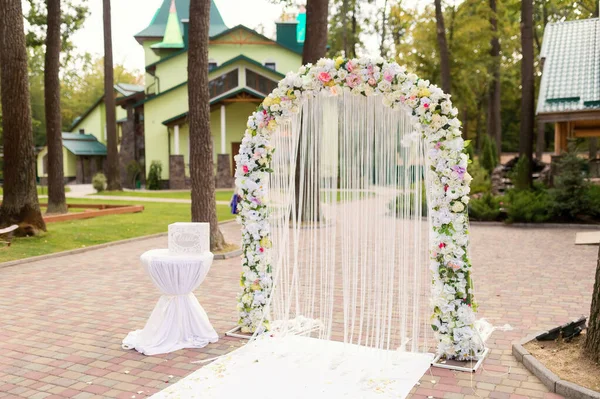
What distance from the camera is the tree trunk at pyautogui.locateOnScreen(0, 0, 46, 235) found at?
538 inches

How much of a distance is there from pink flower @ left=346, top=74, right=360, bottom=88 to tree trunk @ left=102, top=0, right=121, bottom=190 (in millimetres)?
26832

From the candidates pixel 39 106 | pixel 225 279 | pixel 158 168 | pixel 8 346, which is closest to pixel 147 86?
pixel 158 168

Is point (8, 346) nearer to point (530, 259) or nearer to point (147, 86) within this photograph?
point (530, 259)

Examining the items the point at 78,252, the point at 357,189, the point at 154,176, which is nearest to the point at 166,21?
the point at 154,176

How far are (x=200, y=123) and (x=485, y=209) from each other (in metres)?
10.4

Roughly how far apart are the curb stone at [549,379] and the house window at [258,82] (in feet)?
104

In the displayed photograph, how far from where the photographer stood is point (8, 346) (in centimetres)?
649

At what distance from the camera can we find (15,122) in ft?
45.3

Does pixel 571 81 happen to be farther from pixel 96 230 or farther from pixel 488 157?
pixel 96 230

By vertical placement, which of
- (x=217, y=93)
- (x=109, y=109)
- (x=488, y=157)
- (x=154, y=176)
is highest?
(x=217, y=93)

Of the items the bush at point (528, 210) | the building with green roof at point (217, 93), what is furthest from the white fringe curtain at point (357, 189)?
the building with green roof at point (217, 93)

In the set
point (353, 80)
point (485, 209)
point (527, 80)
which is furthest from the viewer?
point (527, 80)

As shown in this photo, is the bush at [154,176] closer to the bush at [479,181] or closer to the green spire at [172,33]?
the green spire at [172,33]

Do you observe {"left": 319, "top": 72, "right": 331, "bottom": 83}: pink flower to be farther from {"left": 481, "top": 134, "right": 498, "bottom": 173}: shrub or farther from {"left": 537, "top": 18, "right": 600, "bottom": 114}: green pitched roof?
{"left": 481, "top": 134, "right": 498, "bottom": 173}: shrub
